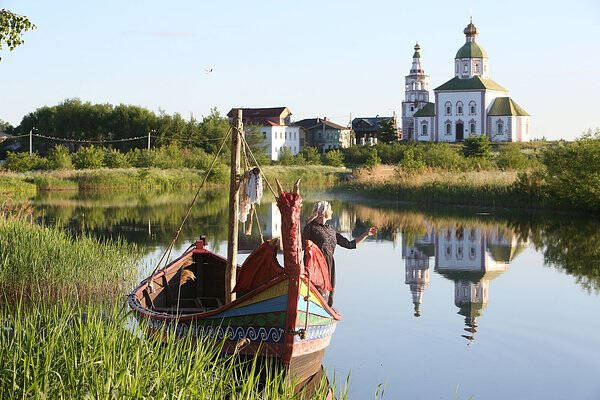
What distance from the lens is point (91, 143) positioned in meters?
72.6

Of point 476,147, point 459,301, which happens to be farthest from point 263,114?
point 459,301

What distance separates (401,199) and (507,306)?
26603 mm

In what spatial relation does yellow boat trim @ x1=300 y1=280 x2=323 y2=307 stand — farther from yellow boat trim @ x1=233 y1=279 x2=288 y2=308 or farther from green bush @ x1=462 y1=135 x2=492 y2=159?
green bush @ x1=462 y1=135 x2=492 y2=159

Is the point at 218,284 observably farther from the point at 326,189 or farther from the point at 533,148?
the point at 533,148

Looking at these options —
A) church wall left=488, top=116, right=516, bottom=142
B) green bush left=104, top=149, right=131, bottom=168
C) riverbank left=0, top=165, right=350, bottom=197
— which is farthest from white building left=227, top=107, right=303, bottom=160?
green bush left=104, top=149, right=131, bottom=168

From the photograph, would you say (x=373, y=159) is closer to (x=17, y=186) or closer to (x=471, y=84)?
(x=17, y=186)

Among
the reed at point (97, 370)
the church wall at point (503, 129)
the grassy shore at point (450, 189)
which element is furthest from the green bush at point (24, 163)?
the reed at point (97, 370)

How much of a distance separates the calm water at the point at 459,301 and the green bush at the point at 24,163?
72.8 ft

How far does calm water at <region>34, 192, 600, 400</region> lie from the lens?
1048cm

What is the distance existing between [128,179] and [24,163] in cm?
607

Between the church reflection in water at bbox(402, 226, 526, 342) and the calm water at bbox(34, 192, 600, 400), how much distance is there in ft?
0.10

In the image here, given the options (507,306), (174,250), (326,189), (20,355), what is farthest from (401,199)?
(20,355)

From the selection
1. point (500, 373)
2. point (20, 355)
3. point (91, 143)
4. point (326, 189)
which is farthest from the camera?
point (91, 143)

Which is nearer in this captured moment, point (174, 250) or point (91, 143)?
point (174, 250)
